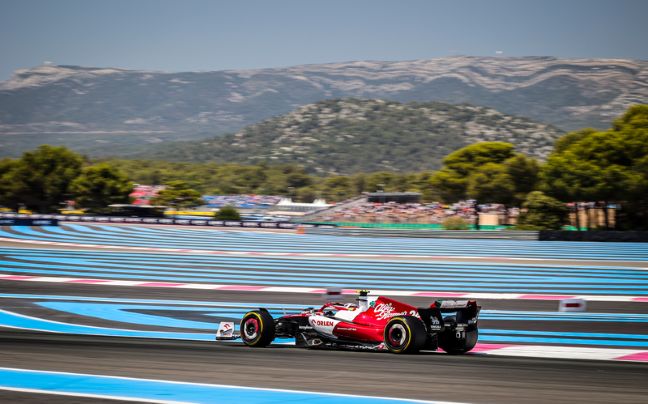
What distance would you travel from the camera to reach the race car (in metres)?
10.7

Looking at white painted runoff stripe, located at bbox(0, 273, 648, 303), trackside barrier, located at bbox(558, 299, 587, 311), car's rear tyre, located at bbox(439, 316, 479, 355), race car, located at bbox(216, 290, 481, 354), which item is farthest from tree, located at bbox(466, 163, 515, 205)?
car's rear tyre, located at bbox(439, 316, 479, 355)

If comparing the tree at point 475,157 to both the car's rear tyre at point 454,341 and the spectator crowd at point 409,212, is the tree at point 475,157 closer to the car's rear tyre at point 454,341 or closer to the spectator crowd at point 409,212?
the spectator crowd at point 409,212

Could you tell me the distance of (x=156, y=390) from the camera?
8.27 m

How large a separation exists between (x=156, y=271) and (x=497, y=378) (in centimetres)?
2172

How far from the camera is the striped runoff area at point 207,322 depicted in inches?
494

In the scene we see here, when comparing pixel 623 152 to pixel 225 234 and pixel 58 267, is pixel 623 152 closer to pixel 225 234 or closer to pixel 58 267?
pixel 225 234

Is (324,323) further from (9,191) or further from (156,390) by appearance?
(9,191)

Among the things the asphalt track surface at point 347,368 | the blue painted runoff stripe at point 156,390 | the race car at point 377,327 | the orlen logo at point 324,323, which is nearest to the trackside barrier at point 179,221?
the asphalt track surface at point 347,368

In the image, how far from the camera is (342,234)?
182 feet

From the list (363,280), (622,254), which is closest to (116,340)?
(363,280)

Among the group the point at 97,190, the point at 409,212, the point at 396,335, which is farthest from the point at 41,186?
the point at 396,335

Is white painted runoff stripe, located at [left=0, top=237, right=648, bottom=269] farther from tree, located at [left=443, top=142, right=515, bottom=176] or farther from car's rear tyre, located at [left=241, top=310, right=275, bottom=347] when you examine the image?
tree, located at [left=443, top=142, right=515, bottom=176]

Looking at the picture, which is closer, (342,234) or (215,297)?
(215,297)

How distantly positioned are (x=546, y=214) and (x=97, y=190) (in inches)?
2201
